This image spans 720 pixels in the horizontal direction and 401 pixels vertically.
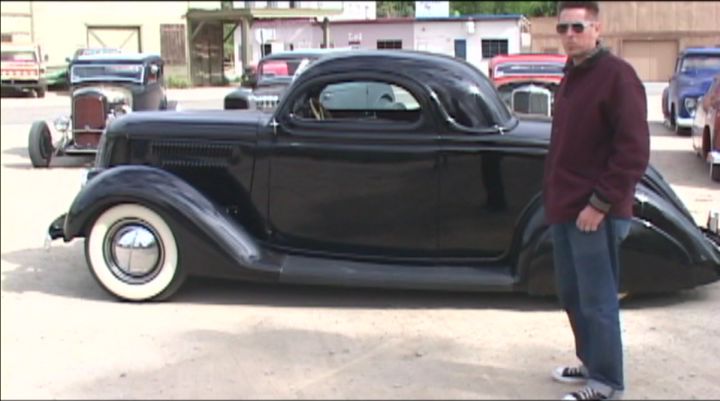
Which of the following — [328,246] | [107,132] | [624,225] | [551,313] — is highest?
[107,132]

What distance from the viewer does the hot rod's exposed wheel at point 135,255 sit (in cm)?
592

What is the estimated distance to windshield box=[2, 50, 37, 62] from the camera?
110ft

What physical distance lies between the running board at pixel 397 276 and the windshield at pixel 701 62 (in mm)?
12703

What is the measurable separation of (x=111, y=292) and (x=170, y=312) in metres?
0.52

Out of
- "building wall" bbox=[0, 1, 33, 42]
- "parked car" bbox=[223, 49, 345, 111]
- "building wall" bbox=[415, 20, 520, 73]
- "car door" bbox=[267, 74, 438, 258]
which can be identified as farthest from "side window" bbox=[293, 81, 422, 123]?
"building wall" bbox=[0, 1, 33, 42]

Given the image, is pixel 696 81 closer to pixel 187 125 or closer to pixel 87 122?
pixel 87 122

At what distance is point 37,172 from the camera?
1273 centimetres

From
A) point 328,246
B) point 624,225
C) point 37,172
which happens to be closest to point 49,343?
point 328,246

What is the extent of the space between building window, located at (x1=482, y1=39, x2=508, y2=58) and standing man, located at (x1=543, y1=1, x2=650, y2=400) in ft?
93.1

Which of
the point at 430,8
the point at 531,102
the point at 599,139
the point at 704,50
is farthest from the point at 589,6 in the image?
the point at 430,8

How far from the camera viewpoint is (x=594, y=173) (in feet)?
12.7

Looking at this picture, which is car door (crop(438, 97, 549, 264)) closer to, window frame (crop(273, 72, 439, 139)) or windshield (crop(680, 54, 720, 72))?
window frame (crop(273, 72, 439, 139))

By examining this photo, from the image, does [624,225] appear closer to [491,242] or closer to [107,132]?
[491,242]

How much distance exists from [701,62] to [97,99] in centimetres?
1124
